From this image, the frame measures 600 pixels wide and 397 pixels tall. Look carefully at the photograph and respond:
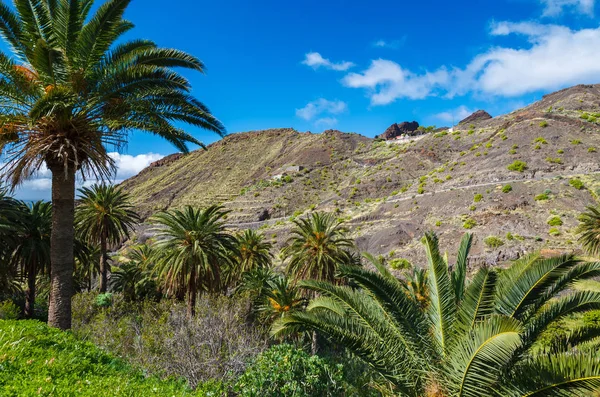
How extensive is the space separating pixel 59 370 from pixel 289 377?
5182mm

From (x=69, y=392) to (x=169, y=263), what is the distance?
616 inches

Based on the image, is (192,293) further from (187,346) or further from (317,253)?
(187,346)

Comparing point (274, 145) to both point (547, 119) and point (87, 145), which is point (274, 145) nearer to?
point (547, 119)

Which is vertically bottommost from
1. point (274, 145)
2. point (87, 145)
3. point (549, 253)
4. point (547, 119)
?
point (549, 253)

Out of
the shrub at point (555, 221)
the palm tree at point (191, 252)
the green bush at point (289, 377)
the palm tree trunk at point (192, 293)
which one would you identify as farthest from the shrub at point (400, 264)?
the green bush at point (289, 377)

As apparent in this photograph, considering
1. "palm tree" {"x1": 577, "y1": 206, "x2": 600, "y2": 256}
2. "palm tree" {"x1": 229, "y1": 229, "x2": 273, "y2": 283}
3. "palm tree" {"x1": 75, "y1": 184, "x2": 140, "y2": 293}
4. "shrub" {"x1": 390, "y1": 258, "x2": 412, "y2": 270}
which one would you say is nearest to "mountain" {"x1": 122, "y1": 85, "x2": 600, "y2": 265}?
"shrub" {"x1": 390, "y1": 258, "x2": 412, "y2": 270}

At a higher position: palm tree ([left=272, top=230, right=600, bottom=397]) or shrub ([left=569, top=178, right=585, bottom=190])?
shrub ([left=569, top=178, right=585, bottom=190])

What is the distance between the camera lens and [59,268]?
37.9ft

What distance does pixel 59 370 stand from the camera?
7539 mm

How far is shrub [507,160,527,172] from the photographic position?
5219 centimetres

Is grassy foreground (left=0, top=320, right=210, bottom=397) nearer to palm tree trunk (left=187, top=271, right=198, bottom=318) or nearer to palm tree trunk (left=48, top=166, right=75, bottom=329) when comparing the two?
palm tree trunk (left=48, top=166, right=75, bottom=329)

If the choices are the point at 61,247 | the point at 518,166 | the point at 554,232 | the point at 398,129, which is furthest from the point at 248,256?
the point at 398,129

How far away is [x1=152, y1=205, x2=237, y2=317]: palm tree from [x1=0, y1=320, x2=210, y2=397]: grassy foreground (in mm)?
10953

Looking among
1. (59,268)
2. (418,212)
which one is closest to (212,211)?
(59,268)
